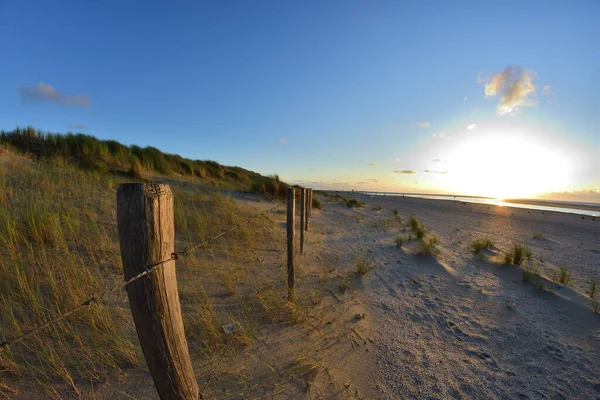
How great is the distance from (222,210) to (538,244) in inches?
423

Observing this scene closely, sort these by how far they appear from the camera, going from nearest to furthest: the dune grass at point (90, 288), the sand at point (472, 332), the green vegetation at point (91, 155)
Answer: the dune grass at point (90, 288)
the sand at point (472, 332)
the green vegetation at point (91, 155)

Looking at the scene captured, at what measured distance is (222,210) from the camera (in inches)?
294

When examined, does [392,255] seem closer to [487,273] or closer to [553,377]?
[487,273]

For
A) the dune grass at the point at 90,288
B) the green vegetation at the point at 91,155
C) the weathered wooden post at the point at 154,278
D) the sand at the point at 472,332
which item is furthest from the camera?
the green vegetation at the point at 91,155

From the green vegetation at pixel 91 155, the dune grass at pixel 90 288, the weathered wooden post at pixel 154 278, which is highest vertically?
the green vegetation at pixel 91 155

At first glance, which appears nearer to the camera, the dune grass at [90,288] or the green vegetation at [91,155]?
the dune grass at [90,288]

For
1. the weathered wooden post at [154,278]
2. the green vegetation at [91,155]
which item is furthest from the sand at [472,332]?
the green vegetation at [91,155]

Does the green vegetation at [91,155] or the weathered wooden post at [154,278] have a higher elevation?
the green vegetation at [91,155]

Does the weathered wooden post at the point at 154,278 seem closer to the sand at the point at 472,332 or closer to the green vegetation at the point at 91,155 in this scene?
the sand at the point at 472,332

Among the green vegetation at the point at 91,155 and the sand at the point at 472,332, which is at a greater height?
the green vegetation at the point at 91,155

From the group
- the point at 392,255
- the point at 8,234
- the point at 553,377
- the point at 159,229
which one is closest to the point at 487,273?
the point at 392,255

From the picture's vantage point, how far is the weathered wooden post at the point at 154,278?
4.25ft

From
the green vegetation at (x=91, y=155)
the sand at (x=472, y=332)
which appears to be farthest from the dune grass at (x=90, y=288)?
the green vegetation at (x=91, y=155)

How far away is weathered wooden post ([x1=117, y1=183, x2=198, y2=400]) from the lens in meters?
1.30
